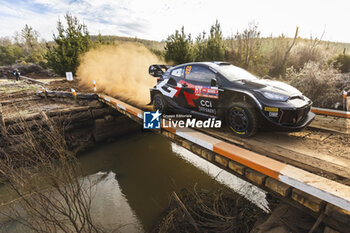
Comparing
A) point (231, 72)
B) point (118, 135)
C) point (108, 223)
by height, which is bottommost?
point (108, 223)

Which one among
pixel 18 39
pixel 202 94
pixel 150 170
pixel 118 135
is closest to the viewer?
pixel 202 94

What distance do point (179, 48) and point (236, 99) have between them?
37.2 feet

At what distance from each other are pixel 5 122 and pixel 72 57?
9499 millimetres

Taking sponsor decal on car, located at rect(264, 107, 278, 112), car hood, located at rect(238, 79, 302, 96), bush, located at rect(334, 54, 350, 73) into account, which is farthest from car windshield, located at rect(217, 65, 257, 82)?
bush, located at rect(334, 54, 350, 73)

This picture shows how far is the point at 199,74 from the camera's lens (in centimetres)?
411

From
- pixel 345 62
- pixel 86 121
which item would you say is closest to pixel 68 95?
pixel 86 121

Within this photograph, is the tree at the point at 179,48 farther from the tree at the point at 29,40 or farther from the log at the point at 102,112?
the tree at the point at 29,40

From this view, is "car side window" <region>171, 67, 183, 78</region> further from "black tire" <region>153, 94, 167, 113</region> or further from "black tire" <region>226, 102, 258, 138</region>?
"black tire" <region>226, 102, 258, 138</region>

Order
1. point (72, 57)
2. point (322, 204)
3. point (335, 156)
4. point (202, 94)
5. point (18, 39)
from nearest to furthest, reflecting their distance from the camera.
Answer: point (322, 204)
point (335, 156)
point (202, 94)
point (72, 57)
point (18, 39)

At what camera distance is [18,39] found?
43.5 metres

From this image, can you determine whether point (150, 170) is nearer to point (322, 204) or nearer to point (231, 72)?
point (231, 72)

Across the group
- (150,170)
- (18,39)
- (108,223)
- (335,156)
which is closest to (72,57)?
(150,170)

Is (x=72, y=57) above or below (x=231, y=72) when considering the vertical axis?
above

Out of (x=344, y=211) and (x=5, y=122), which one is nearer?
(x=344, y=211)
